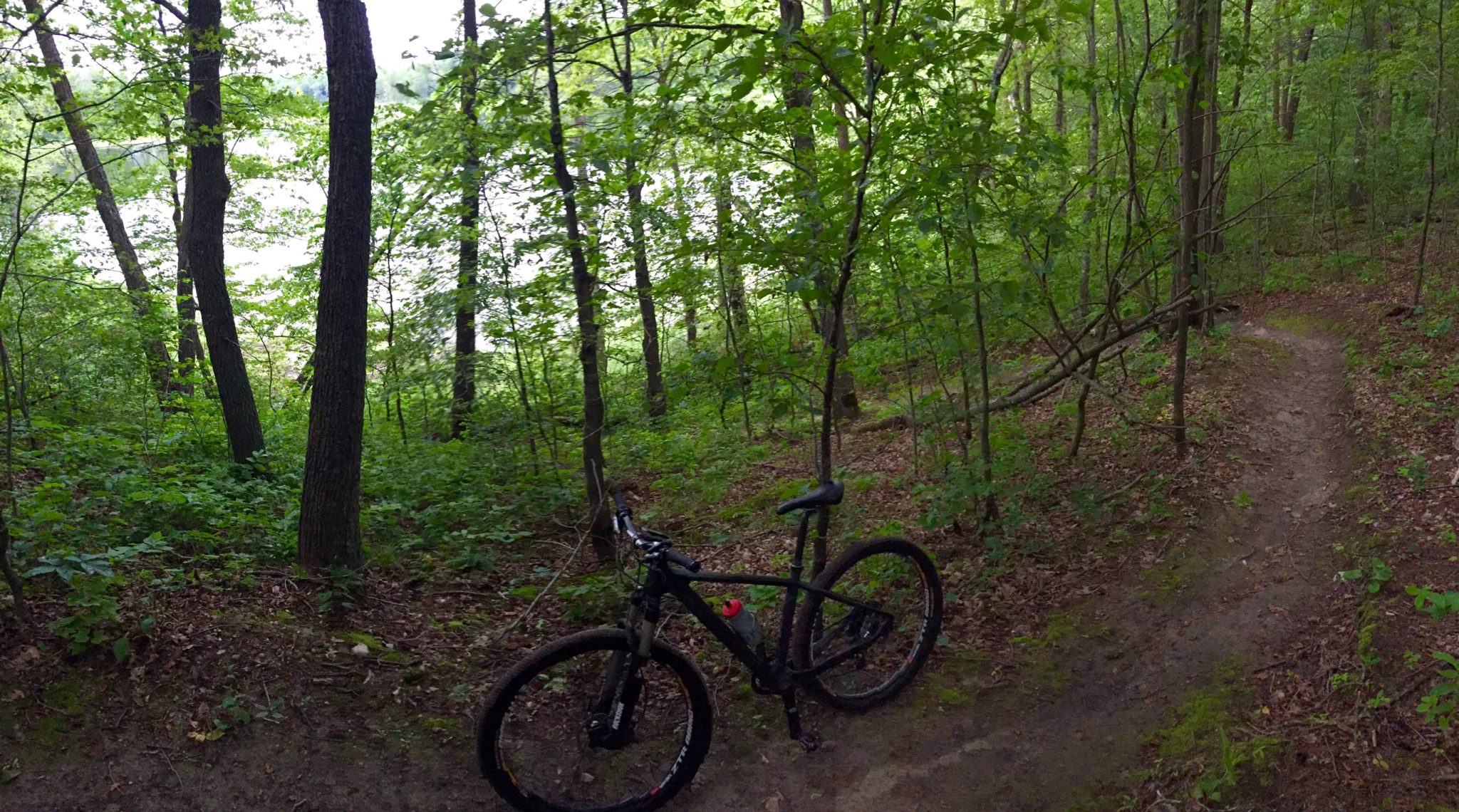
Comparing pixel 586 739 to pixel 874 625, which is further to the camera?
pixel 874 625

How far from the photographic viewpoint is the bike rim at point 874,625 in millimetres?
4312

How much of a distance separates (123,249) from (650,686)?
40.1 feet

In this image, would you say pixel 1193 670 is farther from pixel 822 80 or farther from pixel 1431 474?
pixel 822 80

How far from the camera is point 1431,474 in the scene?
594cm

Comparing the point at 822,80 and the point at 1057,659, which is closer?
the point at 822,80

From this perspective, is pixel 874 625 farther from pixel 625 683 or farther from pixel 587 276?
pixel 587 276

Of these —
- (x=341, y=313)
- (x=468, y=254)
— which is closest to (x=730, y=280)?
(x=468, y=254)

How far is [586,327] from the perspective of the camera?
Result: 590 centimetres

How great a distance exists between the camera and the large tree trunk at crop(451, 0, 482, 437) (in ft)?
17.0

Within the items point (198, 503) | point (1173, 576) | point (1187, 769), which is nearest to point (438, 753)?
point (198, 503)

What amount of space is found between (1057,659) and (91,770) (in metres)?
4.75

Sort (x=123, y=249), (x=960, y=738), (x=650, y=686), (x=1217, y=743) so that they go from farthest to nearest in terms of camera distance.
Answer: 1. (x=123, y=249)
2. (x=960, y=738)
3. (x=1217, y=743)
4. (x=650, y=686)

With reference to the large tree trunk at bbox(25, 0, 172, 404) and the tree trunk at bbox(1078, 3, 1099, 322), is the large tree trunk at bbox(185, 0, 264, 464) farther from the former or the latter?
the tree trunk at bbox(1078, 3, 1099, 322)

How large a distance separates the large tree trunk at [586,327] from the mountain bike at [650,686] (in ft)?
6.93
